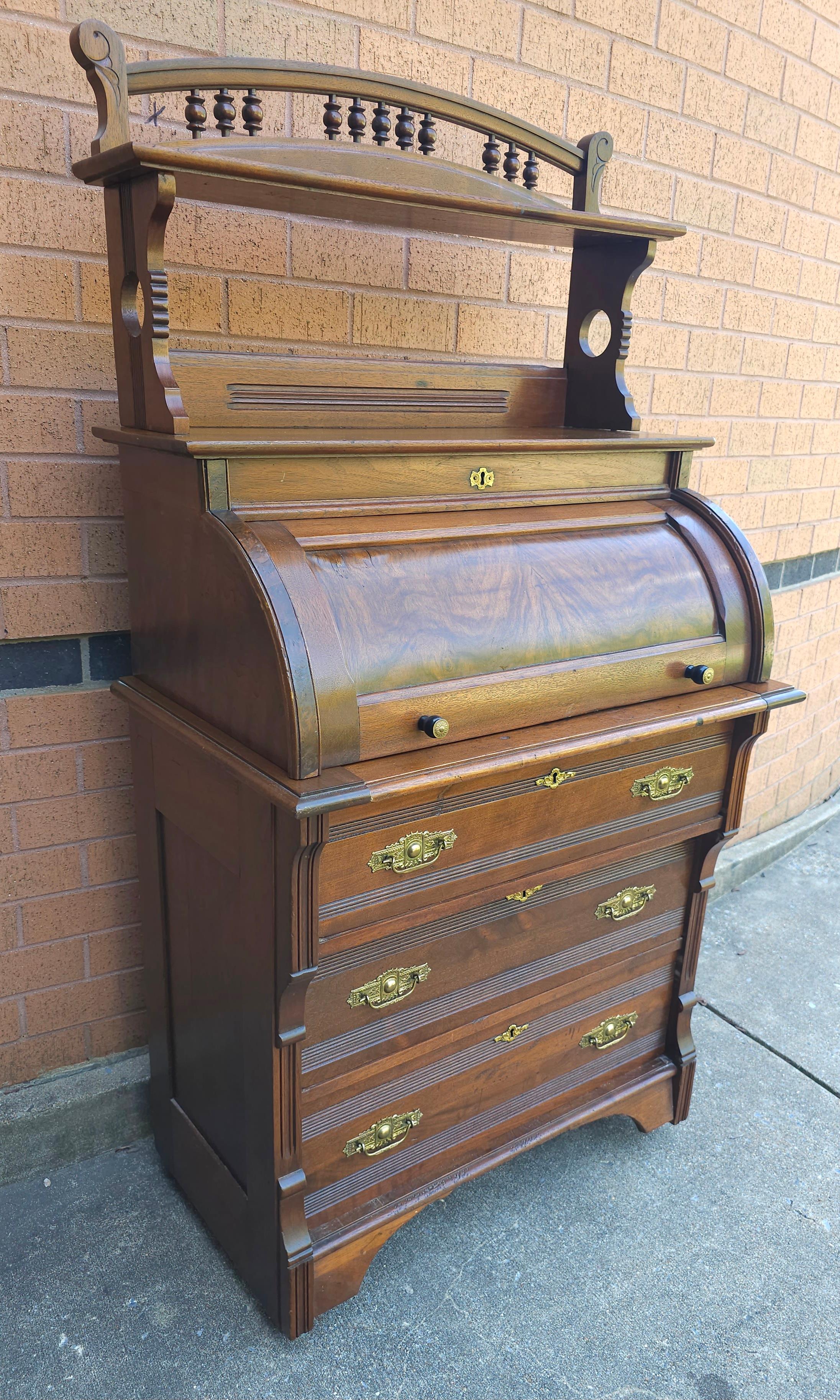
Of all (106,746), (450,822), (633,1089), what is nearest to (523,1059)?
(633,1089)

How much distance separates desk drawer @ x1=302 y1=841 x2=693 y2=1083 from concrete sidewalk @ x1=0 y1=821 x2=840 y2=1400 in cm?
54

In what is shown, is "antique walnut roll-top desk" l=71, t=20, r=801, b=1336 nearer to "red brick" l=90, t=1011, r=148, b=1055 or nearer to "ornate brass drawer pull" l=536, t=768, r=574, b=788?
"ornate brass drawer pull" l=536, t=768, r=574, b=788

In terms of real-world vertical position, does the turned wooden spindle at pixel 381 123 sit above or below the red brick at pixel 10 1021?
above

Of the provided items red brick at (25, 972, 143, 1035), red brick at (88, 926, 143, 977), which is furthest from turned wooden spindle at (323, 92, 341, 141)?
red brick at (25, 972, 143, 1035)

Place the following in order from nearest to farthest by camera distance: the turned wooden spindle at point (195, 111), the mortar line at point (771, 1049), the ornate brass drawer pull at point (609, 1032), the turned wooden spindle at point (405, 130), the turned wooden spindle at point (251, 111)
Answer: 1. the turned wooden spindle at point (195, 111)
2. the turned wooden spindle at point (251, 111)
3. the turned wooden spindle at point (405, 130)
4. the ornate brass drawer pull at point (609, 1032)
5. the mortar line at point (771, 1049)

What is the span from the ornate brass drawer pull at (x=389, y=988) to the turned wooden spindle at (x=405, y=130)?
161 cm

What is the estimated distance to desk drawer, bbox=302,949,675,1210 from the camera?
1755mm

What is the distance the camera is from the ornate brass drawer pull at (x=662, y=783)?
6.36ft

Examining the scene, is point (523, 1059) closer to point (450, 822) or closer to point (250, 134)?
point (450, 822)

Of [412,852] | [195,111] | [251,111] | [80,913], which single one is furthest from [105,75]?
[80,913]

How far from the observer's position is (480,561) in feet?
5.52

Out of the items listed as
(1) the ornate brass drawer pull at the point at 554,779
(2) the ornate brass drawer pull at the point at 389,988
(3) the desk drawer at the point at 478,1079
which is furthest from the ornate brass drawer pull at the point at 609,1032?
(1) the ornate brass drawer pull at the point at 554,779

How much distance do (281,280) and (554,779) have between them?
3.98 ft

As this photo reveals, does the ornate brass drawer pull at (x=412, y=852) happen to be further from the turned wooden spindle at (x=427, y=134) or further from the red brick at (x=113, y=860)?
the turned wooden spindle at (x=427, y=134)
